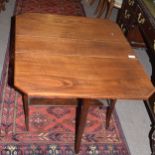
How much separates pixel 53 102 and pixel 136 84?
0.80 meters

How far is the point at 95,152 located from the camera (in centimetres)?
205

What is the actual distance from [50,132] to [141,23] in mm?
1240

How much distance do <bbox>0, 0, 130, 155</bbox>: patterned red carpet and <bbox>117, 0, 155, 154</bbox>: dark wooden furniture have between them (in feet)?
1.14

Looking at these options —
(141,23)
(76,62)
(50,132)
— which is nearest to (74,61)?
(76,62)

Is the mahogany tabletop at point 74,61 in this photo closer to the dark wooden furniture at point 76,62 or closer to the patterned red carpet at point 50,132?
the dark wooden furniture at point 76,62

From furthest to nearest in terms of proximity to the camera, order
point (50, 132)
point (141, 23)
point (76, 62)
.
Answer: point (141, 23) → point (50, 132) → point (76, 62)

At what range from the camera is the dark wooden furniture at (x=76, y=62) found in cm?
156

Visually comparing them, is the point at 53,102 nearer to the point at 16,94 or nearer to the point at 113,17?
the point at 16,94

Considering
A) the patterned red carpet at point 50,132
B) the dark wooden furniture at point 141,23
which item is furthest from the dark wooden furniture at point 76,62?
the dark wooden furniture at point 141,23

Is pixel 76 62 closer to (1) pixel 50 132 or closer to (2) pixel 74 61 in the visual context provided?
(2) pixel 74 61

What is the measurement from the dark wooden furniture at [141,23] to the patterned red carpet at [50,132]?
347 millimetres

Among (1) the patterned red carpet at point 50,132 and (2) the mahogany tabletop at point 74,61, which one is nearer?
(2) the mahogany tabletop at point 74,61

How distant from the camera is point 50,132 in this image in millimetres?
2166

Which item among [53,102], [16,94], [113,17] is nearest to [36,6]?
[113,17]
